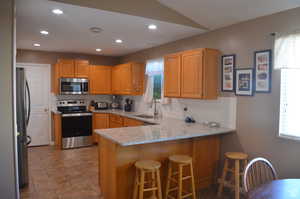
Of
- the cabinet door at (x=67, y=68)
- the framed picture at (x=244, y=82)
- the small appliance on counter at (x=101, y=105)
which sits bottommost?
the small appliance on counter at (x=101, y=105)

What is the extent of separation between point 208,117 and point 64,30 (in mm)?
2746

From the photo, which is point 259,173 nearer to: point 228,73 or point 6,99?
point 228,73

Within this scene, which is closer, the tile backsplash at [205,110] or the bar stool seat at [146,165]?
the bar stool seat at [146,165]

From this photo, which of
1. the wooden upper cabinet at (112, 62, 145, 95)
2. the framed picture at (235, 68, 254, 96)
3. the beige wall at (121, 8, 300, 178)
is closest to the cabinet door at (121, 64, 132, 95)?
the wooden upper cabinet at (112, 62, 145, 95)

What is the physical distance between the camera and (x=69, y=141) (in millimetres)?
5352

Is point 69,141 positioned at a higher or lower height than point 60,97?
lower

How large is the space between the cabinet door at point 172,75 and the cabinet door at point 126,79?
153 centimetres

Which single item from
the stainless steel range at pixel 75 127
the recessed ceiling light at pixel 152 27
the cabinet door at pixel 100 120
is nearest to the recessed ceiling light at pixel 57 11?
the recessed ceiling light at pixel 152 27

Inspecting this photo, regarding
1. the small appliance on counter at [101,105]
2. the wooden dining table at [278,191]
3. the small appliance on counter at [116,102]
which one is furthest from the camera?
the small appliance on counter at [116,102]

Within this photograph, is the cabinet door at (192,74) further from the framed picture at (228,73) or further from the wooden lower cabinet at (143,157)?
the wooden lower cabinet at (143,157)

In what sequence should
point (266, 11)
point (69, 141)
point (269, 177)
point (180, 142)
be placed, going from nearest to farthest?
point (269, 177) < point (266, 11) < point (180, 142) < point (69, 141)

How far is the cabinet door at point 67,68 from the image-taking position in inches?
212

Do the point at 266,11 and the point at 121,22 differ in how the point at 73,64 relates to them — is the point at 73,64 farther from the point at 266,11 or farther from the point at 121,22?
the point at 266,11

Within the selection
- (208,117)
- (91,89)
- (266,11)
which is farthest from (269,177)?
(91,89)
